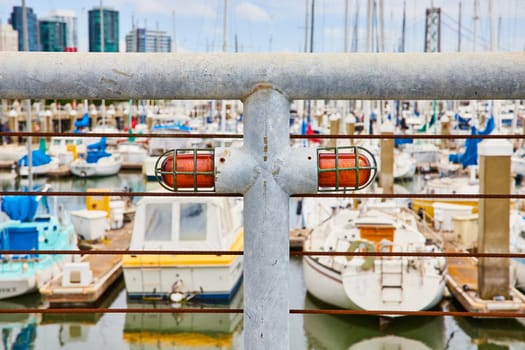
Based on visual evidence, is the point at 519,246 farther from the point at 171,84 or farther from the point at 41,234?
the point at 171,84

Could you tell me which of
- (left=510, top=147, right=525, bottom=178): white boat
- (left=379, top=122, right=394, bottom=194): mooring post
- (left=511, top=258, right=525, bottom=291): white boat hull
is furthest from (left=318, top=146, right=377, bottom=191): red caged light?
(left=510, top=147, right=525, bottom=178): white boat

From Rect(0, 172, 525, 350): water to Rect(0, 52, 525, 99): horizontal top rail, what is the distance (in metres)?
10.5

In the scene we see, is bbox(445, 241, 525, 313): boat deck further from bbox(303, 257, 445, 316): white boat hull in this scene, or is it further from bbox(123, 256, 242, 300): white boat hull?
bbox(123, 256, 242, 300): white boat hull

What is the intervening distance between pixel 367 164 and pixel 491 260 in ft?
38.3

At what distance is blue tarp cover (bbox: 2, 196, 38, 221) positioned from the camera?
15625mm

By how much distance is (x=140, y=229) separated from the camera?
13.3 metres

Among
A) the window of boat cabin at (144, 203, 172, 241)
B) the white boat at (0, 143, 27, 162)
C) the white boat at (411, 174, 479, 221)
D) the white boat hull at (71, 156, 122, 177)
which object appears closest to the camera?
the window of boat cabin at (144, 203, 172, 241)

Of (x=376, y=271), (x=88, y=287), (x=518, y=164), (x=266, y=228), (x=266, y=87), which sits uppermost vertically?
(x=266, y=87)

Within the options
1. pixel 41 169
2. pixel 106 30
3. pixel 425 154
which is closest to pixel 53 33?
pixel 106 30

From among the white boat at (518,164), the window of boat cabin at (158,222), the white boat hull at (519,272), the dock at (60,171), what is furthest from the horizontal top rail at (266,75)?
the dock at (60,171)

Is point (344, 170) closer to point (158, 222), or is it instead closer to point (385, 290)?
point (385, 290)

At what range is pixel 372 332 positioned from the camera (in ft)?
42.1

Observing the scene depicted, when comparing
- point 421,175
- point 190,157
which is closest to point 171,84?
point 190,157

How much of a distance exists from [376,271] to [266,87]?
437 inches
